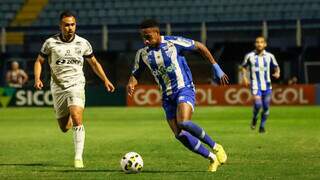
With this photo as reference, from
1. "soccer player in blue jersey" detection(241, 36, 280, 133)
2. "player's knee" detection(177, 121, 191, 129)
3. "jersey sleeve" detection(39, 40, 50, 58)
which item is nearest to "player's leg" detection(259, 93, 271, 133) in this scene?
"soccer player in blue jersey" detection(241, 36, 280, 133)

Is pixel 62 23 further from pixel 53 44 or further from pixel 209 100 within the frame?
pixel 209 100

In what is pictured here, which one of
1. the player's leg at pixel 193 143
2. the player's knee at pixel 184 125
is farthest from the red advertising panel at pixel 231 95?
the player's knee at pixel 184 125

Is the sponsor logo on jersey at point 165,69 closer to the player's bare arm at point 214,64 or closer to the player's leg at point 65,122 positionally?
the player's bare arm at point 214,64

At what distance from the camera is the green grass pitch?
33.1 feet

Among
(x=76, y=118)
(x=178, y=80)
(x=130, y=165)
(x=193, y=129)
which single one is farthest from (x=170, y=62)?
(x=76, y=118)

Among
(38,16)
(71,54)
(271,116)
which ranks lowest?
(271,116)

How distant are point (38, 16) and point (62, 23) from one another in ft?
99.1

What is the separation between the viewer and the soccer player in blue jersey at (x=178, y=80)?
33.2ft

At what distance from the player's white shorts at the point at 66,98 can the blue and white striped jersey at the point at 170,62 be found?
58.7 inches

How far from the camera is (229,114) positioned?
2709 centimetres

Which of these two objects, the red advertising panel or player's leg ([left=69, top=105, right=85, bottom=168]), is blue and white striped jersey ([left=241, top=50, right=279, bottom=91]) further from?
the red advertising panel

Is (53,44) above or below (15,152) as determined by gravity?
above

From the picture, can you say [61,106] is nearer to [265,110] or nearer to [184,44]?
[184,44]

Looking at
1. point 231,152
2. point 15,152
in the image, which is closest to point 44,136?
point 15,152
